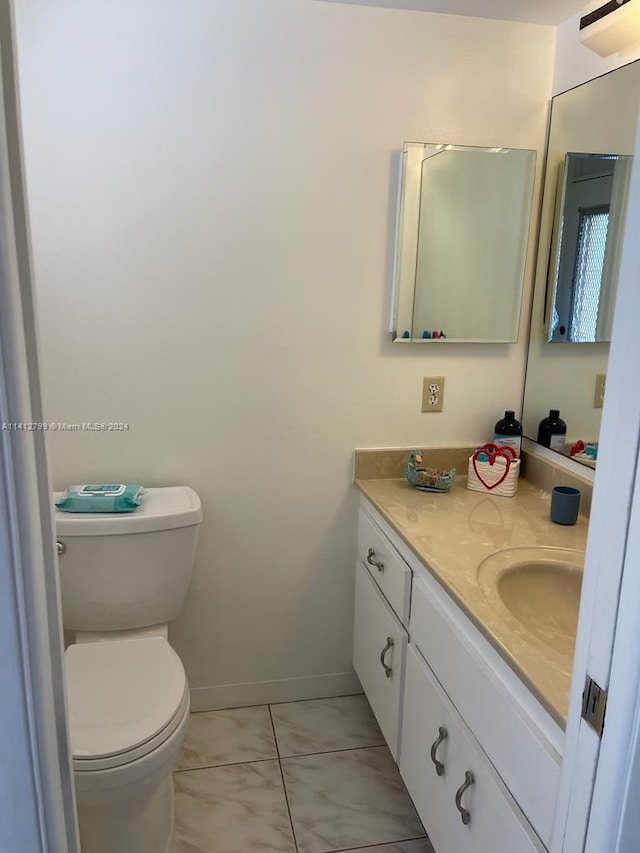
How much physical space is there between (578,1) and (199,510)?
70.0 inches

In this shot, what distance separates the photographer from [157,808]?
164 centimetres

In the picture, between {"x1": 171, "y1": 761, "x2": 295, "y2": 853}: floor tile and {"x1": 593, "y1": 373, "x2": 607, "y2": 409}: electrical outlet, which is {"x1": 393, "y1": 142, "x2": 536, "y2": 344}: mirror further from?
{"x1": 171, "y1": 761, "x2": 295, "y2": 853}: floor tile

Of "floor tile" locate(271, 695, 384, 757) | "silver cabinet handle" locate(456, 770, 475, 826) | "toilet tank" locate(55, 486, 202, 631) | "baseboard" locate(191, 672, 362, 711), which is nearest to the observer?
"silver cabinet handle" locate(456, 770, 475, 826)

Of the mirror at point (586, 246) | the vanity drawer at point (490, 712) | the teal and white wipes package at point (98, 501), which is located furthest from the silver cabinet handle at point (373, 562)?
the mirror at point (586, 246)

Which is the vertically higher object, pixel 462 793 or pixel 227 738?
pixel 462 793

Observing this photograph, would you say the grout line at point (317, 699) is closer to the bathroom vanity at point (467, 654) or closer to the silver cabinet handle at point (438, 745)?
the bathroom vanity at point (467, 654)

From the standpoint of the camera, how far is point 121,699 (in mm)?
1561

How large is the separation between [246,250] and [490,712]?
139 cm

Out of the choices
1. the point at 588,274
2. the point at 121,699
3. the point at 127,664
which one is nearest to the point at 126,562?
the point at 127,664

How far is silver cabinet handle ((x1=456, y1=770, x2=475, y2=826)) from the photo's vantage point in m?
1.29

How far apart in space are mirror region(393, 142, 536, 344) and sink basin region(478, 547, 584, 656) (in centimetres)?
80

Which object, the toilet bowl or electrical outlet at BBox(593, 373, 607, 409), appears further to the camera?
electrical outlet at BBox(593, 373, 607, 409)

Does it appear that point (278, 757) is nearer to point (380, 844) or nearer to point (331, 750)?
point (331, 750)

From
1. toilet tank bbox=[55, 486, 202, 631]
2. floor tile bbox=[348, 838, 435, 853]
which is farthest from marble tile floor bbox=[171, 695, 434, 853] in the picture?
toilet tank bbox=[55, 486, 202, 631]
